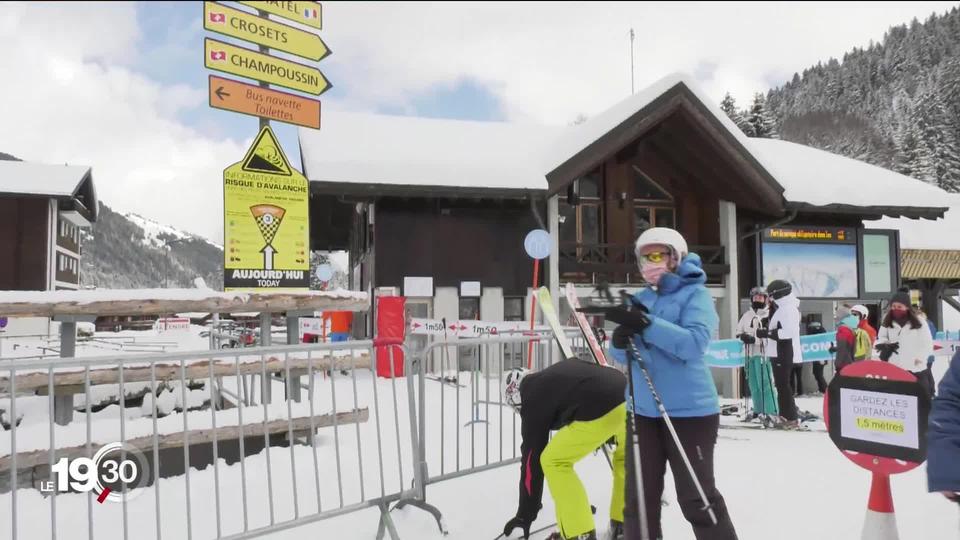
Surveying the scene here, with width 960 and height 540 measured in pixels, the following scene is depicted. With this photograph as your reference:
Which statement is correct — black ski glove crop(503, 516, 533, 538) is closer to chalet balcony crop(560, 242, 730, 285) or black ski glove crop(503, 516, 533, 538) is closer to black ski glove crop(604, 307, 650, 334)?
black ski glove crop(604, 307, 650, 334)

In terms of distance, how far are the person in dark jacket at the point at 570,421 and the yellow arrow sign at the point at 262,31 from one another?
553cm

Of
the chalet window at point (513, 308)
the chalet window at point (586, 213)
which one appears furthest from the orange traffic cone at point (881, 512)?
the chalet window at point (586, 213)

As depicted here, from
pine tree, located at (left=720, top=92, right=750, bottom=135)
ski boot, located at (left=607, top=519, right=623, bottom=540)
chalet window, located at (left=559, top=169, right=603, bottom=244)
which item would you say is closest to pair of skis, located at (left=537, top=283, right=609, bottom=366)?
ski boot, located at (left=607, top=519, right=623, bottom=540)

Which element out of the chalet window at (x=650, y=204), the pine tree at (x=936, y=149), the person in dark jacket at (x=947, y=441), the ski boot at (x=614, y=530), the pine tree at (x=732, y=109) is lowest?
the ski boot at (x=614, y=530)

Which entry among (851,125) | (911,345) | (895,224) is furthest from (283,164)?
(851,125)

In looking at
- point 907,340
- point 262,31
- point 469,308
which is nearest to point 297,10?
point 262,31

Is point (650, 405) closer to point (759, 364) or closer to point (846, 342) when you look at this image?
point (759, 364)

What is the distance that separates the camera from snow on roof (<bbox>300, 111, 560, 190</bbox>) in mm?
11969

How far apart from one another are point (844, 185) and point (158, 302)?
15.9 meters

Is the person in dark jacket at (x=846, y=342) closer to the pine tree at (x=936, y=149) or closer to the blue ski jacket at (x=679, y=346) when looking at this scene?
the blue ski jacket at (x=679, y=346)

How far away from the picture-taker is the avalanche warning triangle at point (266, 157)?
6.54 metres

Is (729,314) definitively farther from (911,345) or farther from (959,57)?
(959,57)

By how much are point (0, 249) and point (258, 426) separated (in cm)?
2601

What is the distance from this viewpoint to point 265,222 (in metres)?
6.67
